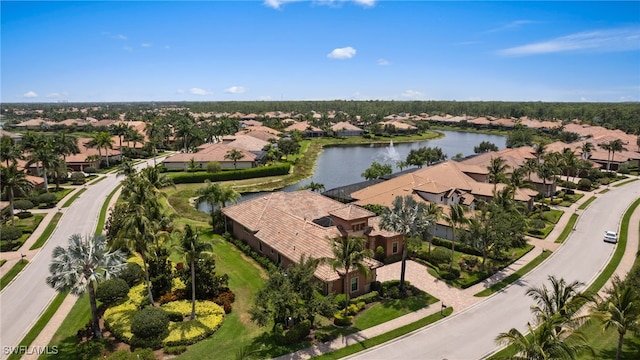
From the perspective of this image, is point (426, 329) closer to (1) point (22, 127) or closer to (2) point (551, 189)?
(2) point (551, 189)

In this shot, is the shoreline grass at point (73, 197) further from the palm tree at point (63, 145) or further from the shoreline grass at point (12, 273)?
the shoreline grass at point (12, 273)

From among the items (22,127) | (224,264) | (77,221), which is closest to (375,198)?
(224,264)

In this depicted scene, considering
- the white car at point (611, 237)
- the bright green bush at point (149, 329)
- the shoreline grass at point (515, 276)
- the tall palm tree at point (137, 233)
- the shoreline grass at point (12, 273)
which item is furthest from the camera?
the white car at point (611, 237)

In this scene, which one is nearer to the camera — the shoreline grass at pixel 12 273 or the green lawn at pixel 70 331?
the green lawn at pixel 70 331

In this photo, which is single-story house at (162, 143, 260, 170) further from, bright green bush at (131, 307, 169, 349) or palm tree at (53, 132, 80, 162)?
bright green bush at (131, 307, 169, 349)

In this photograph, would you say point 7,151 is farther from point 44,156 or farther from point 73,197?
point 73,197

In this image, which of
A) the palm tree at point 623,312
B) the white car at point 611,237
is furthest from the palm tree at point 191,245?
the white car at point 611,237
